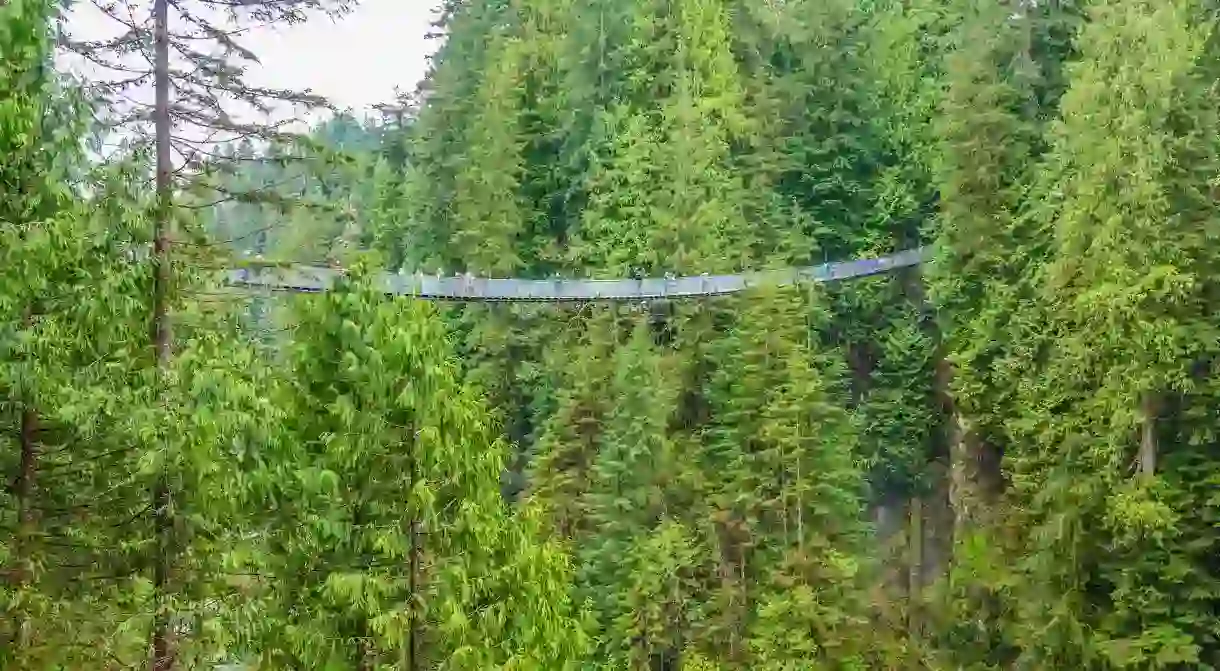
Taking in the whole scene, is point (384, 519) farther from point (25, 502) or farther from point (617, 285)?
point (617, 285)

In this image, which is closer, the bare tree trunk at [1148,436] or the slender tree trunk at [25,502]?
the slender tree trunk at [25,502]

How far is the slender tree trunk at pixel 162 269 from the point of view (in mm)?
7426

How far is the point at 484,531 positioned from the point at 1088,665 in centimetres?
1083

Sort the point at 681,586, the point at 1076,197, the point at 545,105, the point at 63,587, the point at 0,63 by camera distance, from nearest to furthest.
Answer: the point at 0,63, the point at 63,587, the point at 1076,197, the point at 681,586, the point at 545,105

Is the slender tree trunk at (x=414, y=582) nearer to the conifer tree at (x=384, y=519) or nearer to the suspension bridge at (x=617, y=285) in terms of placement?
the conifer tree at (x=384, y=519)

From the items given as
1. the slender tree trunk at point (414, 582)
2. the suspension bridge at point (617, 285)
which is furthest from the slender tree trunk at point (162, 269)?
the suspension bridge at point (617, 285)

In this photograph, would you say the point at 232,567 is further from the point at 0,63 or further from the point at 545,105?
the point at 545,105

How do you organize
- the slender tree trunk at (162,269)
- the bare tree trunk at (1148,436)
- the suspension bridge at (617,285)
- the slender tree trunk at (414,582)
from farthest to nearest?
the suspension bridge at (617,285), the bare tree trunk at (1148,436), the slender tree trunk at (414,582), the slender tree trunk at (162,269)

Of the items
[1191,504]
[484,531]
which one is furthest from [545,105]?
[484,531]

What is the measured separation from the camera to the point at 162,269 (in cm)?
745

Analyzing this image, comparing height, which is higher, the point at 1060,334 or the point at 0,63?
the point at 0,63

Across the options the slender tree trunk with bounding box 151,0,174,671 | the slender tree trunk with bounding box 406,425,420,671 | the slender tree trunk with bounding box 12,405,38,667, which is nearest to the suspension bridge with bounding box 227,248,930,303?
the slender tree trunk with bounding box 406,425,420,671

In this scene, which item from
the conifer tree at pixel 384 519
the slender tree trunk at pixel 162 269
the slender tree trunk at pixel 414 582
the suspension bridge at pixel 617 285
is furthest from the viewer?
the suspension bridge at pixel 617 285

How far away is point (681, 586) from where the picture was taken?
72.6 feet
